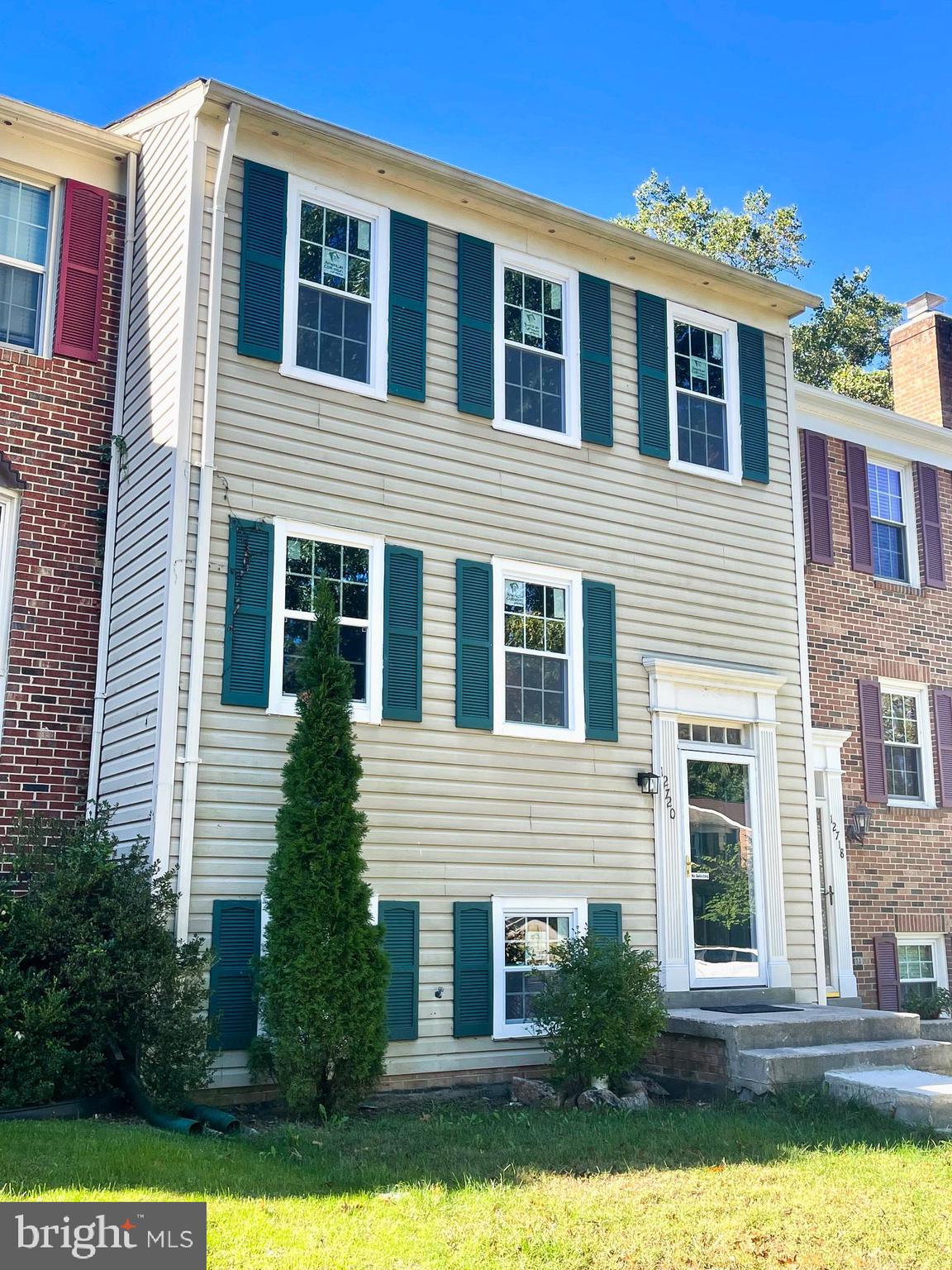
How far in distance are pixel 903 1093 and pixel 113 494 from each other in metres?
7.19

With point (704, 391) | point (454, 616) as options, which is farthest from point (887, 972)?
point (454, 616)

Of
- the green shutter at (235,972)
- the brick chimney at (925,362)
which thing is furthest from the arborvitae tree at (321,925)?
the brick chimney at (925,362)

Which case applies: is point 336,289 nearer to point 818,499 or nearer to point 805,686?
point 805,686

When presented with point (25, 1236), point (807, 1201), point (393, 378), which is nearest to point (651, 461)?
point (393, 378)

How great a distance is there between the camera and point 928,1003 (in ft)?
43.5

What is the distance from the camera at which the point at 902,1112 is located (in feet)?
→ 26.7

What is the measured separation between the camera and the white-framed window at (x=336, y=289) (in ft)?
32.3

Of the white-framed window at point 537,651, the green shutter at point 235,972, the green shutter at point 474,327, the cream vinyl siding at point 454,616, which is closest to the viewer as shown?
the green shutter at point 235,972

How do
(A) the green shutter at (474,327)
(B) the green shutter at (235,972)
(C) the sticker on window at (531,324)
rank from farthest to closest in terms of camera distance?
(C) the sticker on window at (531,324) → (A) the green shutter at (474,327) → (B) the green shutter at (235,972)

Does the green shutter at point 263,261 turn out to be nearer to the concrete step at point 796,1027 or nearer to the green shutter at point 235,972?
the green shutter at point 235,972

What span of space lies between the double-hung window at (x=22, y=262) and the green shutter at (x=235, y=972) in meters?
4.67

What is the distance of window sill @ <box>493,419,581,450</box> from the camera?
1074 centimetres

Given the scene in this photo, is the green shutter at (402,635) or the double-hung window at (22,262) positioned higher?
the double-hung window at (22,262)

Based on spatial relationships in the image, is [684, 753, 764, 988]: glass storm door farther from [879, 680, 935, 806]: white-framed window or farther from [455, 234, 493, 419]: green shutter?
[455, 234, 493, 419]: green shutter
